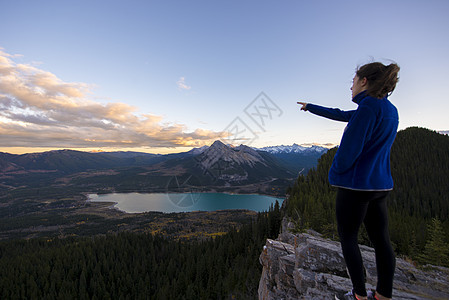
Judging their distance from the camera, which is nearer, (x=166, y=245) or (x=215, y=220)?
(x=166, y=245)

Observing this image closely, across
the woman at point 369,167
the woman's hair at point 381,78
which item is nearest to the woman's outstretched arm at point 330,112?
the woman at point 369,167

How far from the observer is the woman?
10.5 ft

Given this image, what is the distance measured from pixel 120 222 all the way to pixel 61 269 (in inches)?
4087

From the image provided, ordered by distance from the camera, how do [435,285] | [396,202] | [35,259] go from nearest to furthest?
[435,285], [396,202], [35,259]

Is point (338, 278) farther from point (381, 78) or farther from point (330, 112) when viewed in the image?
point (381, 78)

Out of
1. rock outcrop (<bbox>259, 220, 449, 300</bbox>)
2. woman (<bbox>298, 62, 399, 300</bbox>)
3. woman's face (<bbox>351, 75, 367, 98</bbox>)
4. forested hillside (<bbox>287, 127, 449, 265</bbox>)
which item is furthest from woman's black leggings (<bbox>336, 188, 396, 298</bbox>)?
forested hillside (<bbox>287, 127, 449, 265</bbox>)

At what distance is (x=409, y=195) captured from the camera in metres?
79.1

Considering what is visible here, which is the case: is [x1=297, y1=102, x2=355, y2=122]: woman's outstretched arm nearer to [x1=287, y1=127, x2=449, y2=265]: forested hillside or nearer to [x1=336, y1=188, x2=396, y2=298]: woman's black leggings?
[x1=336, y1=188, x2=396, y2=298]: woman's black leggings

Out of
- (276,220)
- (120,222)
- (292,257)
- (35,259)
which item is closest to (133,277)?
(35,259)

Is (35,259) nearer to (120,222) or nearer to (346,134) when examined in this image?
(120,222)

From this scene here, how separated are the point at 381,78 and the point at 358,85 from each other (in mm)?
407


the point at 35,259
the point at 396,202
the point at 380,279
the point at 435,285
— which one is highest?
the point at 380,279

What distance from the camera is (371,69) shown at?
3436 mm

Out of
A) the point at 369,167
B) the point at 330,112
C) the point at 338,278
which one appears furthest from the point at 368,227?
the point at 338,278
